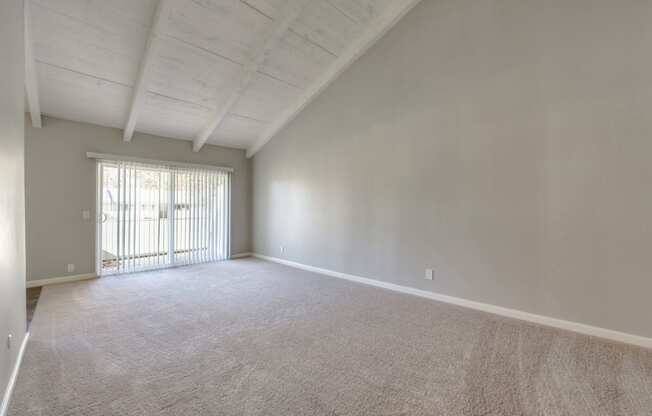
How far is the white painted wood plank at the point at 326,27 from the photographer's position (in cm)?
364

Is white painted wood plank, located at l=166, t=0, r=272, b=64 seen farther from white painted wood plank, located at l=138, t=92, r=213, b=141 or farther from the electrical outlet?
the electrical outlet

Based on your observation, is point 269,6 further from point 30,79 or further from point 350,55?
point 30,79

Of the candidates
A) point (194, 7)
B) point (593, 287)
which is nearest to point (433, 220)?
point (593, 287)

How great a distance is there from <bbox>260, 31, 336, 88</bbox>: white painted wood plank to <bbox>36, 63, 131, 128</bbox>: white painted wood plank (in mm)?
2059

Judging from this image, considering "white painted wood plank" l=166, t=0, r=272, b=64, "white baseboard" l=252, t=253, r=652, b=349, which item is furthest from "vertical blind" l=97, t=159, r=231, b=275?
"white baseboard" l=252, t=253, r=652, b=349

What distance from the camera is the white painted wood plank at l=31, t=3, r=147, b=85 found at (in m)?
3.03

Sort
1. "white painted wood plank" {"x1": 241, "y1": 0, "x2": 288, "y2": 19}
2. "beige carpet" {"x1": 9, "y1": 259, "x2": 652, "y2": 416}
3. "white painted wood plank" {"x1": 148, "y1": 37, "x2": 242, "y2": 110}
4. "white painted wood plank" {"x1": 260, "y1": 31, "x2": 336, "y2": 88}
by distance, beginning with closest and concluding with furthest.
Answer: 1. "beige carpet" {"x1": 9, "y1": 259, "x2": 652, "y2": 416}
2. "white painted wood plank" {"x1": 241, "y1": 0, "x2": 288, "y2": 19}
3. "white painted wood plank" {"x1": 148, "y1": 37, "x2": 242, "y2": 110}
4. "white painted wood plank" {"x1": 260, "y1": 31, "x2": 336, "y2": 88}

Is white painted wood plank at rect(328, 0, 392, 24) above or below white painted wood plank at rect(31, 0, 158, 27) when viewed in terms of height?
above

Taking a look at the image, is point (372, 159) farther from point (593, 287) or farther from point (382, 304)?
point (593, 287)

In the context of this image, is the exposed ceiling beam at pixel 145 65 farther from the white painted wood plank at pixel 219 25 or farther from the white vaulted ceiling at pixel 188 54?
the white painted wood plank at pixel 219 25

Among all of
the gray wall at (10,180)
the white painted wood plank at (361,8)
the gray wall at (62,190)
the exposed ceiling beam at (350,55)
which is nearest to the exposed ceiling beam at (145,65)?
the gray wall at (62,190)

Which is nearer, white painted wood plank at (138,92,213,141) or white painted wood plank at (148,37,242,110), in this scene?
white painted wood plank at (148,37,242,110)

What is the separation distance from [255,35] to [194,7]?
2.50ft

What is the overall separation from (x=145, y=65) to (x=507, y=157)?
4353 mm
